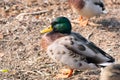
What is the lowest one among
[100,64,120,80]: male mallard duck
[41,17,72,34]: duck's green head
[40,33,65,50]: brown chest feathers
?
[100,64,120,80]: male mallard duck

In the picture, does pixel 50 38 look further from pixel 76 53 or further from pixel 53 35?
pixel 76 53

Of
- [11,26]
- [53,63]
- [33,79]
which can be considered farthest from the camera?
[11,26]

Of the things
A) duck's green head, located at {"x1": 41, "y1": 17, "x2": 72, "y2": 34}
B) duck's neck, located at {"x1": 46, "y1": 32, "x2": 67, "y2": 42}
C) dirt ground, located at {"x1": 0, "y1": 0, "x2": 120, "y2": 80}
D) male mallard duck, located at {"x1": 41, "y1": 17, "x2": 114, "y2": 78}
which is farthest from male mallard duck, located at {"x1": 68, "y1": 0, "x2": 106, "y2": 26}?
male mallard duck, located at {"x1": 41, "y1": 17, "x2": 114, "y2": 78}

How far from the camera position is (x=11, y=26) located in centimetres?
776

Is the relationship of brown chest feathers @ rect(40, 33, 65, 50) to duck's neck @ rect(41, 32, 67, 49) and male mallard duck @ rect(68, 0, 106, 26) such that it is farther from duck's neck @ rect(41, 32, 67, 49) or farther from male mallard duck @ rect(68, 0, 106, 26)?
male mallard duck @ rect(68, 0, 106, 26)

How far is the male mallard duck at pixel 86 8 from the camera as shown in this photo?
801 centimetres

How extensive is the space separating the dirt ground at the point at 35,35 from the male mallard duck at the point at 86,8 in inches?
7.8

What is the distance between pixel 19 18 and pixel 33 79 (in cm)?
226

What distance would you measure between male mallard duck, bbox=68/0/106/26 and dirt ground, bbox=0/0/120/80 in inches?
7.8

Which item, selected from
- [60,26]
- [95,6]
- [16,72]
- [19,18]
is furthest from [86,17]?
[16,72]

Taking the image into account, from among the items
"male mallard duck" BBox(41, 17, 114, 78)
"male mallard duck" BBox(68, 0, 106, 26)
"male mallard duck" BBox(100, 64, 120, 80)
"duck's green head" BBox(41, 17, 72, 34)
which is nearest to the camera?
"male mallard duck" BBox(100, 64, 120, 80)

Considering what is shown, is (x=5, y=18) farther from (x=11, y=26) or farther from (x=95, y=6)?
(x=95, y=6)

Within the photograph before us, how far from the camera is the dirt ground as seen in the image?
6305 millimetres

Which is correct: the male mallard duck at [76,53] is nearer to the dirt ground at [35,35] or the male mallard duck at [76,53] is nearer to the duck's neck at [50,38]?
the duck's neck at [50,38]
